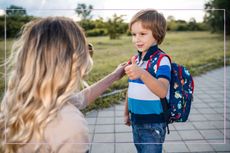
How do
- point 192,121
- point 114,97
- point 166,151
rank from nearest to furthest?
point 166,151 < point 192,121 < point 114,97

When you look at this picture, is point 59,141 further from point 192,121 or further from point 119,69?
point 192,121

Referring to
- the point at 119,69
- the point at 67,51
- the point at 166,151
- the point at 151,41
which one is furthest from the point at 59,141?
the point at 166,151

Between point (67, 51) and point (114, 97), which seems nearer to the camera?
point (67, 51)

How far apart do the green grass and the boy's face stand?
680 millimetres

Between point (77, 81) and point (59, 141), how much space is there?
0.18 metres

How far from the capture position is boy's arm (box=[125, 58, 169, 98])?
1159 mm

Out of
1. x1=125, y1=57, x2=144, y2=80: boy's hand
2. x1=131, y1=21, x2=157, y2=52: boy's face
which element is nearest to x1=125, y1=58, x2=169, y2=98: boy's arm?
x1=125, y1=57, x2=144, y2=80: boy's hand

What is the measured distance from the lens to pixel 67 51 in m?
0.92

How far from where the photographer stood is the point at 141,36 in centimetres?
142

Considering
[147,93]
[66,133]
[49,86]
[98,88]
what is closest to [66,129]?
[66,133]

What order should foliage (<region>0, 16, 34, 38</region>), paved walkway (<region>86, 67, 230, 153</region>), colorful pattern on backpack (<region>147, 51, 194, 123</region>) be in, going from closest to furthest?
colorful pattern on backpack (<region>147, 51, 194, 123</region>), foliage (<region>0, 16, 34, 38</region>), paved walkway (<region>86, 67, 230, 153</region>)

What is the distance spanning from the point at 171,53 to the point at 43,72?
4.09 m

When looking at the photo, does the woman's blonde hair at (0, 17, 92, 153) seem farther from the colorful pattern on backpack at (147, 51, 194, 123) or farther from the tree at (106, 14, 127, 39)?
the tree at (106, 14, 127, 39)

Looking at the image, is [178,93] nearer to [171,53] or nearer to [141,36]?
[141,36]
